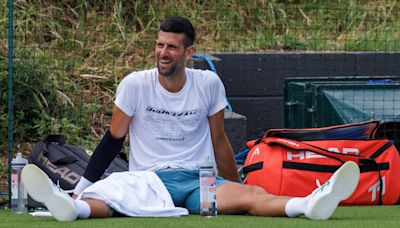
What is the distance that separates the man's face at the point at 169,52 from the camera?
7.26 metres

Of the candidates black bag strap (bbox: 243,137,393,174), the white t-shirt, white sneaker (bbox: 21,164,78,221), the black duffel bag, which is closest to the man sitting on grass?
the white t-shirt

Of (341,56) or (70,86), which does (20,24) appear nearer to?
(70,86)

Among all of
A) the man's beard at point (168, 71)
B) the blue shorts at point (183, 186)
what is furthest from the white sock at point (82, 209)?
the man's beard at point (168, 71)

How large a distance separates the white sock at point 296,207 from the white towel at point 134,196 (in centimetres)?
64

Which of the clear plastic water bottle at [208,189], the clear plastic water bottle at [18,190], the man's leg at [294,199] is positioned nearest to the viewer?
the man's leg at [294,199]

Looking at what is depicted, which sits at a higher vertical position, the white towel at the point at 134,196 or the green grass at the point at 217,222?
A: the white towel at the point at 134,196

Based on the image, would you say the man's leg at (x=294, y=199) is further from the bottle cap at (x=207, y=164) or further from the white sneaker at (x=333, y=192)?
the bottle cap at (x=207, y=164)

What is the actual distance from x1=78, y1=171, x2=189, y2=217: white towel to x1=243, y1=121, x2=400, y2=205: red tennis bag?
131 centimetres

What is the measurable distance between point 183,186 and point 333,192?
1.09m

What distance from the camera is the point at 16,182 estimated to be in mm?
7629

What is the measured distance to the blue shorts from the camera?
7184mm

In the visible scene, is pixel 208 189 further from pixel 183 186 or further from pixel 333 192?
pixel 333 192

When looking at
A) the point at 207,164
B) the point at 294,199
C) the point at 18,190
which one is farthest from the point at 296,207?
the point at 18,190

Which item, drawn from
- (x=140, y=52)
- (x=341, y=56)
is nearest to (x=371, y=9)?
(x=341, y=56)
